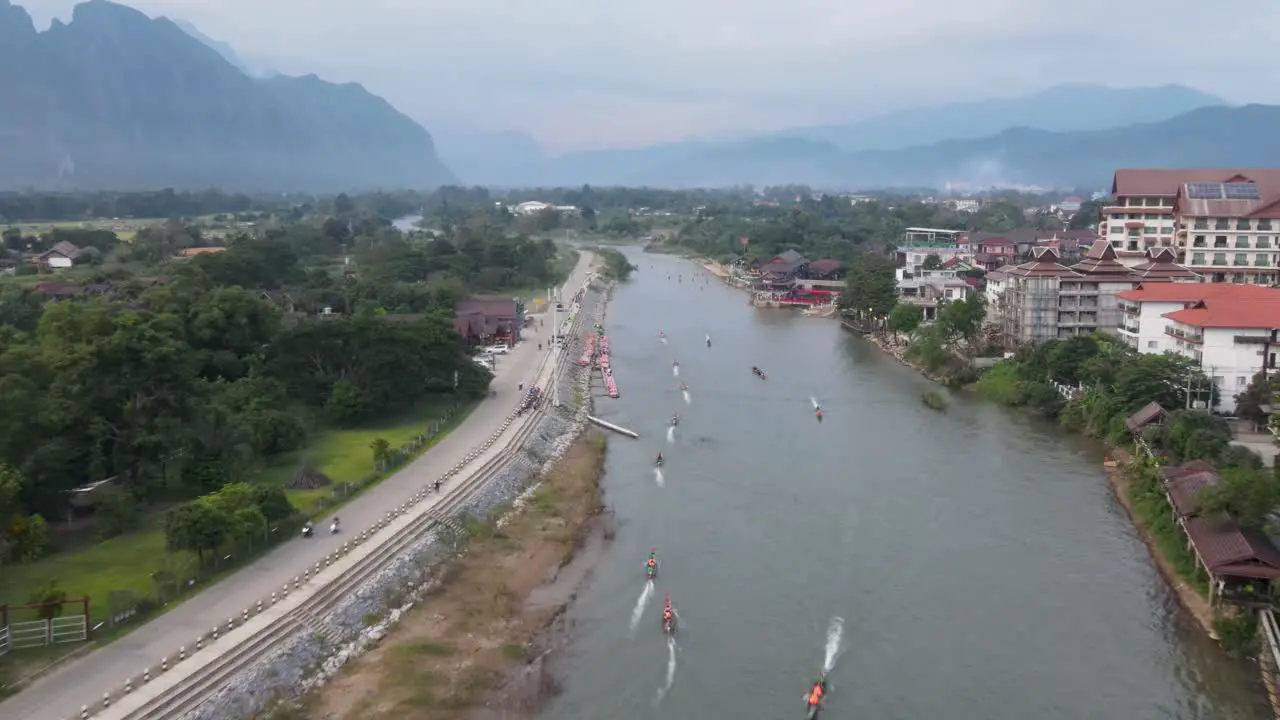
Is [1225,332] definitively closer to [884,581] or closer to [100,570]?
[884,581]

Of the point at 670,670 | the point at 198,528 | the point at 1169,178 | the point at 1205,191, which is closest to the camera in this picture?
the point at 670,670

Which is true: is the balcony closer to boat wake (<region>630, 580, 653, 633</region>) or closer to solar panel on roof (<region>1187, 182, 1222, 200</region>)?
solar panel on roof (<region>1187, 182, 1222, 200</region>)

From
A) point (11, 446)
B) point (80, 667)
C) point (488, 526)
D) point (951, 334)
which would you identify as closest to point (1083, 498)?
point (488, 526)

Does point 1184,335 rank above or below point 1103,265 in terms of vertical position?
below

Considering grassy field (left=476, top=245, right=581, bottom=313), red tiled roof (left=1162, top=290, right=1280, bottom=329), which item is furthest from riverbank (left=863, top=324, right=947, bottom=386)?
grassy field (left=476, top=245, right=581, bottom=313)

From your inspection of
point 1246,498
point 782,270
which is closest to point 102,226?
point 782,270

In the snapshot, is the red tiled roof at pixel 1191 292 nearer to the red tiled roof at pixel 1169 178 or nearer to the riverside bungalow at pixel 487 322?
the red tiled roof at pixel 1169 178
